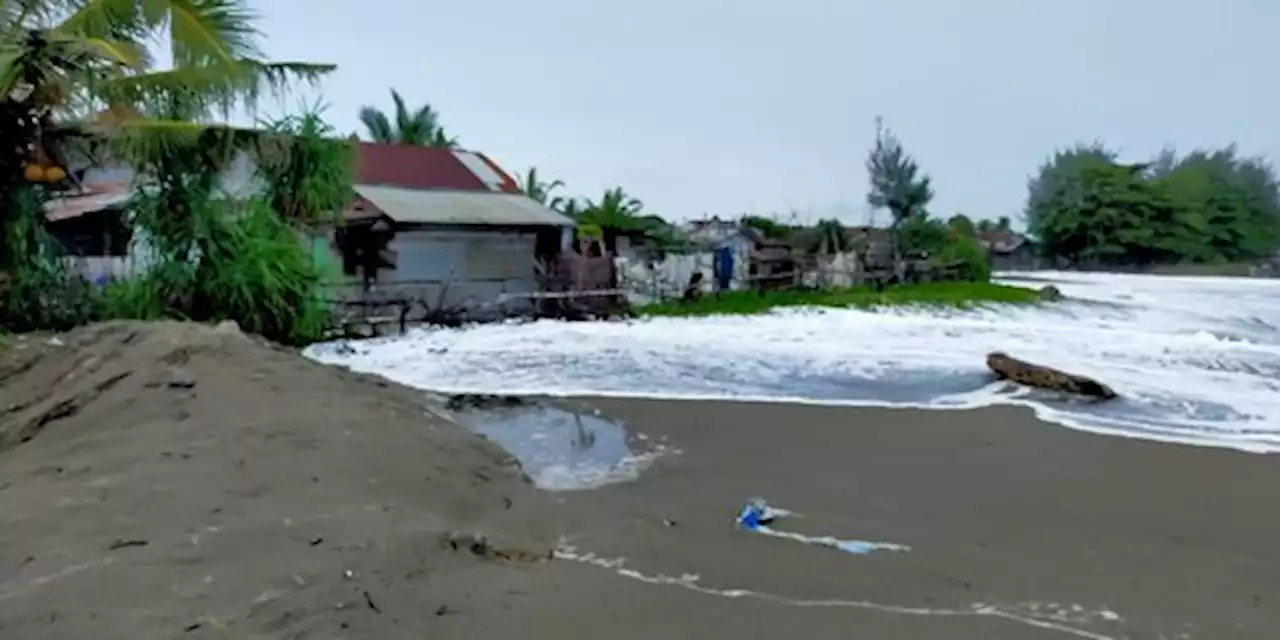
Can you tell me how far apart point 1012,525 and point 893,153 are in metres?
40.2

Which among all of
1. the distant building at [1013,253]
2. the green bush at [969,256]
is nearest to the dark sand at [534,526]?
the green bush at [969,256]

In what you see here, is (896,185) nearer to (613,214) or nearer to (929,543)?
(613,214)

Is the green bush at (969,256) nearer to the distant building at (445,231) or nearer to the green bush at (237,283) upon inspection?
the distant building at (445,231)

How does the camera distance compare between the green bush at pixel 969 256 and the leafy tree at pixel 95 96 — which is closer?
the leafy tree at pixel 95 96

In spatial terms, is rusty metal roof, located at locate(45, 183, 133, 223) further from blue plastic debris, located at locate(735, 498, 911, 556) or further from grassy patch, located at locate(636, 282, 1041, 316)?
blue plastic debris, located at locate(735, 498, 911, 556)

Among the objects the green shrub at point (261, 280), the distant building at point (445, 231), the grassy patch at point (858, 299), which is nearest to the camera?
the green shrub at point (261, 280)

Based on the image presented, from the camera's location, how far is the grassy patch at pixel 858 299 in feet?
82.9

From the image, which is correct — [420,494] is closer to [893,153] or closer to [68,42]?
[68,42]

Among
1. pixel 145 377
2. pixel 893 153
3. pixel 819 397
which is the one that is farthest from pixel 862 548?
pixel 893 153

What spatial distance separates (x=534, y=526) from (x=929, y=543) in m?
2.15

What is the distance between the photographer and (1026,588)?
512cm

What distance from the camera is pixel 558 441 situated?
9266mm

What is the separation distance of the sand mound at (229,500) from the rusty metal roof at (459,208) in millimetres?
12233

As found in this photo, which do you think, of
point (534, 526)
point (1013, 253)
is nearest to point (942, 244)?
point (1013, 253)
